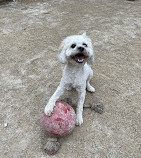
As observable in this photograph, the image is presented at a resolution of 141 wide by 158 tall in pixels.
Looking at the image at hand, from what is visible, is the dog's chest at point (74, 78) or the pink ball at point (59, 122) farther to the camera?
the dog's chest at point (74, 78)

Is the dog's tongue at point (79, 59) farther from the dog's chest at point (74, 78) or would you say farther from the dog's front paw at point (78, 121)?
the dog's front paw at point (78, 121)

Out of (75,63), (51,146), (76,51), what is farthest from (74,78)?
(51,146)

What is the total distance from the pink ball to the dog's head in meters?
0.60

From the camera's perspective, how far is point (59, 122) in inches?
87.7

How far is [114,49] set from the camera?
4.43 m

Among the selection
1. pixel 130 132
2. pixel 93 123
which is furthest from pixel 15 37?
pixel 130 132

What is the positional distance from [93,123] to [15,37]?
3178 mm

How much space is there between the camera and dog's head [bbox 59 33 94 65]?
235 centimetres

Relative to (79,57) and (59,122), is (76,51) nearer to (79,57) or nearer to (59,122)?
(79,57)

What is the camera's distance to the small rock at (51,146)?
2234 mm

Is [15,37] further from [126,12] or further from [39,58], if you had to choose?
[126,12]

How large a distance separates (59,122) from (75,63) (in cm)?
76

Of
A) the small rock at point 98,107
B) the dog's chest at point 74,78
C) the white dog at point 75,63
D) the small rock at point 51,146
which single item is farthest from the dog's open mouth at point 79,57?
the small rock at point 51,146

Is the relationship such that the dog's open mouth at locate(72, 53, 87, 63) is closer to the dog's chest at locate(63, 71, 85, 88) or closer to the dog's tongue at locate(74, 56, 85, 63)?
the dog's tongue at locate(74, 56, 85, 63)
